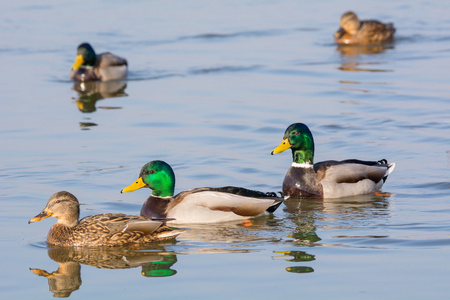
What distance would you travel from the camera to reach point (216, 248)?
8.69 m

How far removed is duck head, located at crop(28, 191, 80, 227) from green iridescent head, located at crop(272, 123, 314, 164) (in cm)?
301

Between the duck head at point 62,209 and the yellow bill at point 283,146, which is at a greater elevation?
the yellow bill at point 283,146

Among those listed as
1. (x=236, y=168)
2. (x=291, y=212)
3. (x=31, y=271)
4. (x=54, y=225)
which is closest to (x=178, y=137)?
(x=236, y=168)

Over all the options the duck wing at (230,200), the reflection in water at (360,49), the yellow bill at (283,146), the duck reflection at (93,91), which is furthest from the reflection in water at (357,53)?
A: the duck wing at (230,200)

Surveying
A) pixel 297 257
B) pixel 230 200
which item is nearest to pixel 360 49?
pixel 230 200

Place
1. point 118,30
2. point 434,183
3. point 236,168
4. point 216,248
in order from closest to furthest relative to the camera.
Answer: point 216,248, point 434,183, point 236,168, point 118,30

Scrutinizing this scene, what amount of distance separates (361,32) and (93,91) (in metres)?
7.27

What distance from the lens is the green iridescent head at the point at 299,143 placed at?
36.2 feet

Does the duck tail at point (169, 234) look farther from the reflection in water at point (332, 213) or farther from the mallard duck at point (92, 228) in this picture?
the reflection in water at point (332, 213)

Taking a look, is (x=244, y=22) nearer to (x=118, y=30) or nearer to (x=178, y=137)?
(x=118, y=30)

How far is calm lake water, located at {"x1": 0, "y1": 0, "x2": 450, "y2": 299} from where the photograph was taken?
7832mm

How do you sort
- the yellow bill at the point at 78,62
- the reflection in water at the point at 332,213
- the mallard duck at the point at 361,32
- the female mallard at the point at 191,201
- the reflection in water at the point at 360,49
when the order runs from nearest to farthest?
the reflection in water at the point at 332,213
the female mallard at the point at 191,201
the yellow bill at the point at 78,62
the reflection in water at the point at 360,49
the mallard duck at the point at 361,32

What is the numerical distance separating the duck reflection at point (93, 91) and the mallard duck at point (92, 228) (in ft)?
24.1

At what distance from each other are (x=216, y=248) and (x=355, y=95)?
8.21 metres
